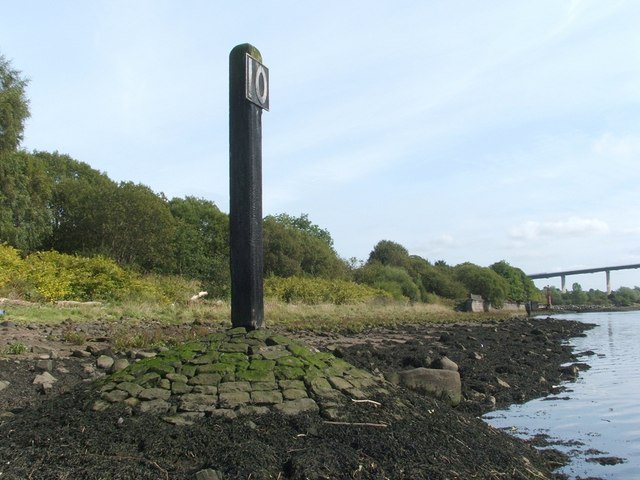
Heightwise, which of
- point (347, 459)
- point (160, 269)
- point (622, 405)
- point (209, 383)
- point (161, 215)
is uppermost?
point (161, 215)

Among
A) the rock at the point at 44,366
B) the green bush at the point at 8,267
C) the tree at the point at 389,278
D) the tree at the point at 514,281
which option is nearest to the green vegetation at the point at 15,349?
the rock at the point at 44,366

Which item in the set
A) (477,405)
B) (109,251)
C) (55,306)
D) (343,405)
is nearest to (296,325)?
(55,306)

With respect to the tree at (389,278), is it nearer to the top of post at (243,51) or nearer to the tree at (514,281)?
the tree at (514,281)

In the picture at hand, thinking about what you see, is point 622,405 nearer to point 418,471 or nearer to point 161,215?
point 418,471

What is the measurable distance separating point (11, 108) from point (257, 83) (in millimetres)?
24509

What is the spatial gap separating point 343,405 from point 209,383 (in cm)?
132

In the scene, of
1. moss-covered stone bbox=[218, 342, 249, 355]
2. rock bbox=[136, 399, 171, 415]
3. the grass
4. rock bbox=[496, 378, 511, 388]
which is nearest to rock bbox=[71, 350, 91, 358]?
the grass

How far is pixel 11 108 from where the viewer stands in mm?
28281

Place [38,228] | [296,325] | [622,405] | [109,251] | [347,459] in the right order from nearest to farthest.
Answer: [347,459], [622,405], [296,325], [38,228], [109,251]

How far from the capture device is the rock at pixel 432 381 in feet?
31.3

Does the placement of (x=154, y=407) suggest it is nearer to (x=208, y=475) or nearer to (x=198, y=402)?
(x=198, y=402)

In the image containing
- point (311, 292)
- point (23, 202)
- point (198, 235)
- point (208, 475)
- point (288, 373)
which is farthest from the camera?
point (198, 235)

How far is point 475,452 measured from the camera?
6.10m

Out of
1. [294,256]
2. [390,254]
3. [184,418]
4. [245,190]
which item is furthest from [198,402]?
[390,254]
